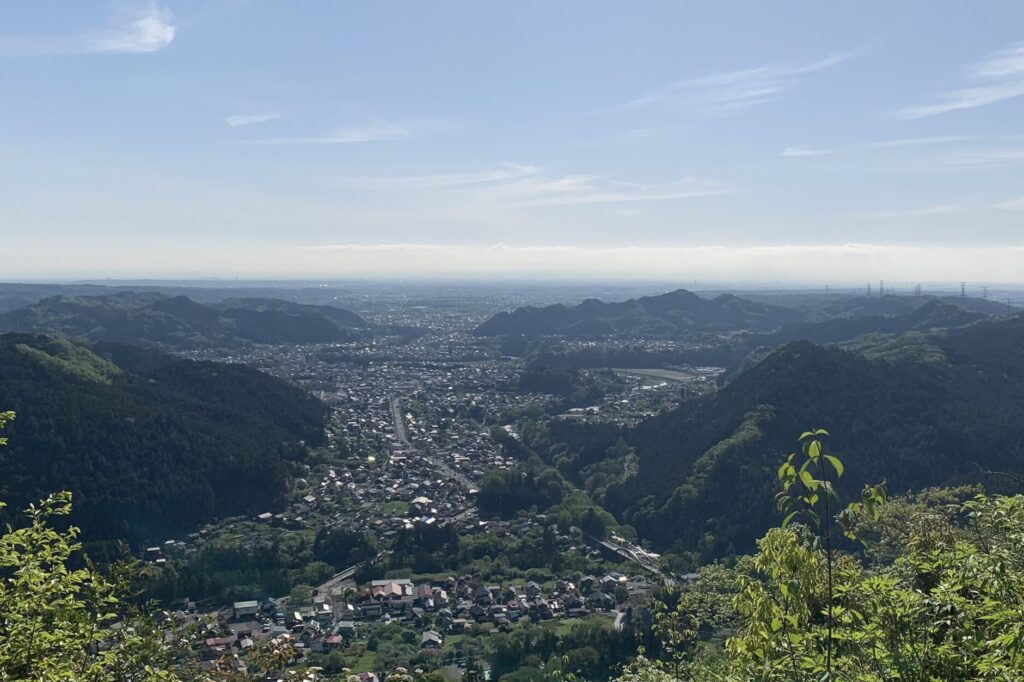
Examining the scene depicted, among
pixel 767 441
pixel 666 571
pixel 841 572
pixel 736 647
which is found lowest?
pixel 666 571

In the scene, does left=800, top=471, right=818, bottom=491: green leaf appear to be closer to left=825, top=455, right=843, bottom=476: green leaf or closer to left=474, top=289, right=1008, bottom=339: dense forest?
left=825, top=455, right=843, bottom=476: green leaf

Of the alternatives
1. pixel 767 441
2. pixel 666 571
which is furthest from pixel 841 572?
pixel 767 441

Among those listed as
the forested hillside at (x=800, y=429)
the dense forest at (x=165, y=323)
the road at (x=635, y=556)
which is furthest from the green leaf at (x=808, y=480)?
the dense forest at (x=165, y=323)

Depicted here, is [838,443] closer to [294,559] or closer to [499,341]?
[294,559]

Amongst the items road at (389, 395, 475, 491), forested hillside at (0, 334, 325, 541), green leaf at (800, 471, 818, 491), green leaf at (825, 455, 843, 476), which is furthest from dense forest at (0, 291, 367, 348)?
green leaf at (825, 455, 843, 476)

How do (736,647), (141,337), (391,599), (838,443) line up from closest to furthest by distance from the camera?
(736,647), (391,599), (838,443), (141,337)

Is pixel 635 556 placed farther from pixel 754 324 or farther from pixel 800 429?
pixel 754 324
